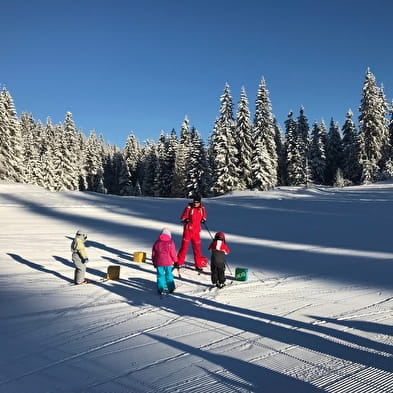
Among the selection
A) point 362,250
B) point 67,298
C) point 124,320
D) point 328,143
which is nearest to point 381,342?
point 124,320

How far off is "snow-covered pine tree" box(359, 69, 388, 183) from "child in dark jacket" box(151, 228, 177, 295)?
159ft

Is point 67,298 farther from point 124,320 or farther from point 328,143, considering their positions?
point 328,143

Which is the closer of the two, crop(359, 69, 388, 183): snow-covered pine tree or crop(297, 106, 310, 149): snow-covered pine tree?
crop(359, 69, 388, 183): snow-covered pine tree

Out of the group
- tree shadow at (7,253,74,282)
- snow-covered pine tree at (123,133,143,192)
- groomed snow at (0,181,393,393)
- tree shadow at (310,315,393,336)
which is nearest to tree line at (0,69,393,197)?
snow-covered pine tree at (123,133,143,192)

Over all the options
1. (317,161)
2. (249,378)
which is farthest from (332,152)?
(249,378)

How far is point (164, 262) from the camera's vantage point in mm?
8492

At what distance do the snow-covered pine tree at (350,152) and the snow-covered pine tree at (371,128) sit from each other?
4.93 ft

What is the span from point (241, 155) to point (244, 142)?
1.53m

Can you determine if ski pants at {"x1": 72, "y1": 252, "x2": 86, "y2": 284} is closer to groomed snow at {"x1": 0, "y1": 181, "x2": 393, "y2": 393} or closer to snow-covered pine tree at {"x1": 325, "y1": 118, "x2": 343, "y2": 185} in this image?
groomed snow at {"x1": 0, "y1": 181, "x2": 393, "y2": 393}

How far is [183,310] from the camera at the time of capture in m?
7.11

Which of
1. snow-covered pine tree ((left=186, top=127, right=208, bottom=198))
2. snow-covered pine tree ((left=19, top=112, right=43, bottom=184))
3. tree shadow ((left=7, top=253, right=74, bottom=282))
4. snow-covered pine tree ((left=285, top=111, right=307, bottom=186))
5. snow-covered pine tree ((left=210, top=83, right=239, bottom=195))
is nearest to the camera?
tree shadow ((left=7, top=253, right=74, bottom=282))

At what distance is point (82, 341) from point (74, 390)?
1.53 m

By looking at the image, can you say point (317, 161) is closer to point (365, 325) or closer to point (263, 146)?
point (263, 146)

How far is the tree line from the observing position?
45.7m
